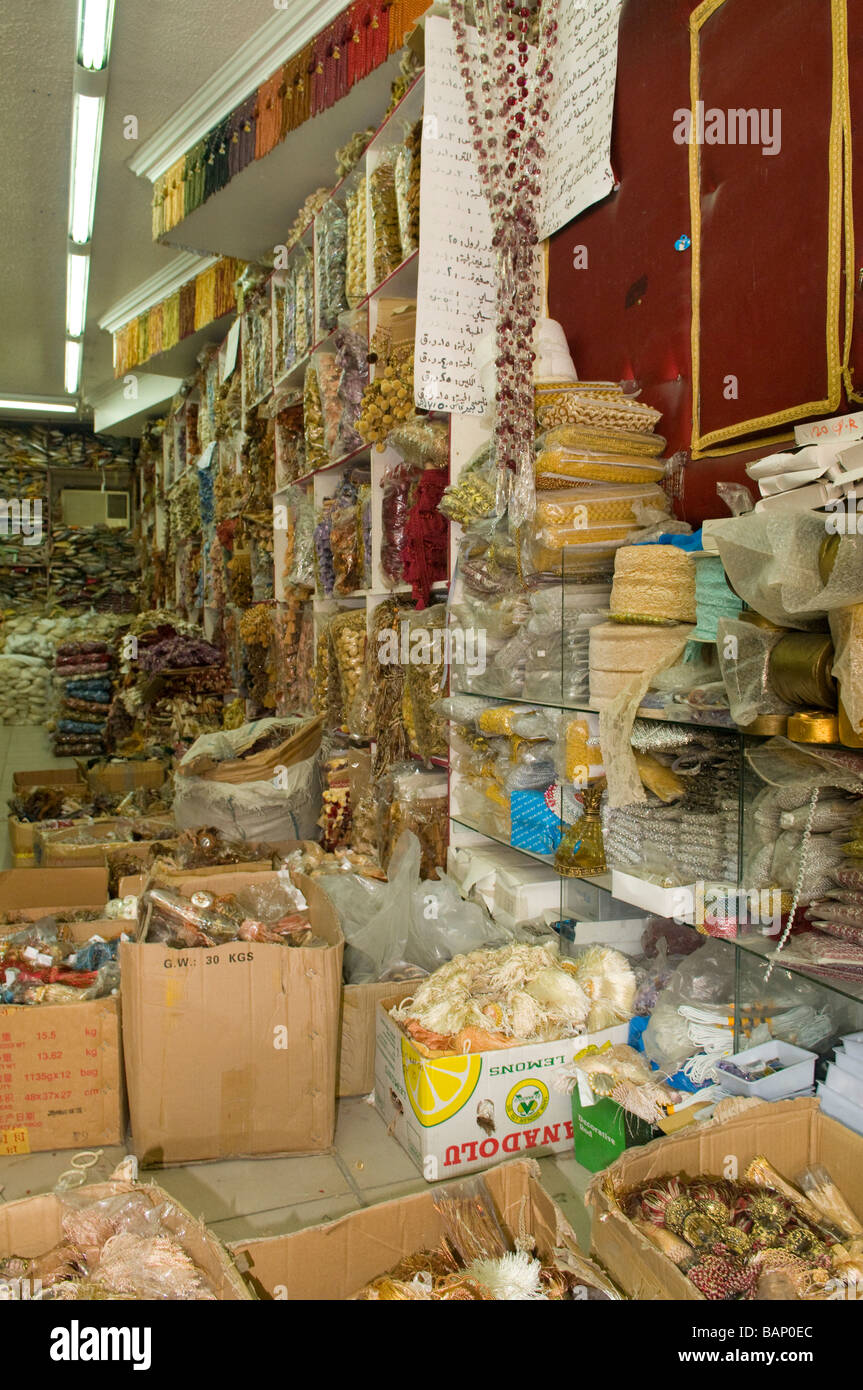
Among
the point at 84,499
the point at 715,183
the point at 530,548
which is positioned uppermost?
the point at 84,499

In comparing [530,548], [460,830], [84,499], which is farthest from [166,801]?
[84,499]

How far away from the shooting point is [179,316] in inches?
293

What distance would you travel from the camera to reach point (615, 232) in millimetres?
2818

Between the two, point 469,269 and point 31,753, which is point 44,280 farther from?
point 469,269

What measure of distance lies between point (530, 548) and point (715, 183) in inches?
39.5

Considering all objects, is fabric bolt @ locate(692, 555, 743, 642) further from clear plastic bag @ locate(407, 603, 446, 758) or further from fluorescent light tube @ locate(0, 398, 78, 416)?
fluorescent light tube @ locate(0, 398, 78, 416)

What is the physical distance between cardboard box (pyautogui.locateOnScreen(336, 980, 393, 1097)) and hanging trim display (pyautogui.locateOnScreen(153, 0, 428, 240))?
337 cm

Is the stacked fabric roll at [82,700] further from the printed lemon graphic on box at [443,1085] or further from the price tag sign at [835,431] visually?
the price tag sign at [835,431]

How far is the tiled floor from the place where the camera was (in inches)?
80.8

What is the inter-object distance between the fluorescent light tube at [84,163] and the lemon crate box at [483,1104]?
474cm

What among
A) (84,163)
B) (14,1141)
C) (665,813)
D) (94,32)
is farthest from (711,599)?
(84,163)

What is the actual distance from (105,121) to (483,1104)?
5311mm

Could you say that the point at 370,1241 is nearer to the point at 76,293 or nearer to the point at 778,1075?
the point at 778,1075
